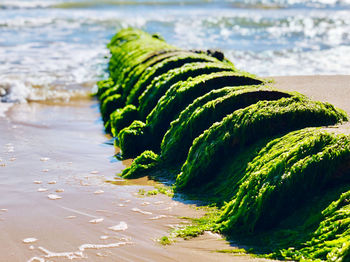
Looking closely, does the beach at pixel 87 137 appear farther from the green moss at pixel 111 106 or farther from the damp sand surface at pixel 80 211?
the green moss at pixel 111 106

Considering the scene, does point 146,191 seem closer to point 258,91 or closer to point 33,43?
point 258,91

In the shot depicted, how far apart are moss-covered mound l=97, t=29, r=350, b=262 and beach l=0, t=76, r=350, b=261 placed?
299 millimetres

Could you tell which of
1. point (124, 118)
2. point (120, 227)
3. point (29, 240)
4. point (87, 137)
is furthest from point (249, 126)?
point (87, 137)

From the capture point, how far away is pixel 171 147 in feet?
17.9

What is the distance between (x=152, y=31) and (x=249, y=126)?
61.6 ft

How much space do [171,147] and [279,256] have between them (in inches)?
95.6

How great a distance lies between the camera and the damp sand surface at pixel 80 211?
11.7 feet

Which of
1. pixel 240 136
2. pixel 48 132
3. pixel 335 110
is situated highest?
pixel 335 110

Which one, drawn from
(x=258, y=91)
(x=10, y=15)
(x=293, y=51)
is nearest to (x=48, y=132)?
(x=258, y=91)

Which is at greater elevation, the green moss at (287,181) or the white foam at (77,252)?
the green moss at (287,181)

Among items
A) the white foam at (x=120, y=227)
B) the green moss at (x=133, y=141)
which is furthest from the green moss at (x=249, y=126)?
Answer: the green moss at (x=133, y=141)

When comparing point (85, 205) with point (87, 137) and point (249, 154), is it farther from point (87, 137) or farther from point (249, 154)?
point (87, 137)

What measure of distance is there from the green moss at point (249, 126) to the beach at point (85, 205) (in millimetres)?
316

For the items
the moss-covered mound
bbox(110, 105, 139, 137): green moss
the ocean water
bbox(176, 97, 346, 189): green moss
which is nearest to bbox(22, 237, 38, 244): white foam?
the moss-covered mound
